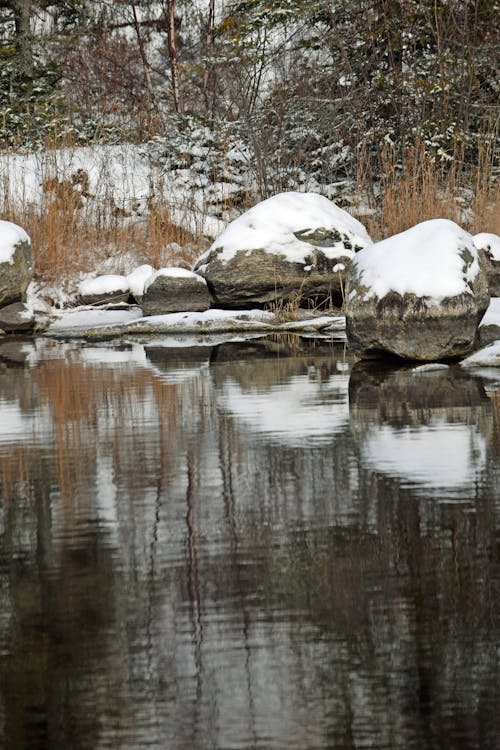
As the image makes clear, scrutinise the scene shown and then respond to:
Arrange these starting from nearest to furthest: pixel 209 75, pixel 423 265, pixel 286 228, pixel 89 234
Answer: pixel 423 265 < pixel 286 228 < pixel 89 234 < pixel 209 75

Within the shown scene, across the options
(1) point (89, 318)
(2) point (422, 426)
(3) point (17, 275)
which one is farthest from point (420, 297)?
(3) point (17, 275)

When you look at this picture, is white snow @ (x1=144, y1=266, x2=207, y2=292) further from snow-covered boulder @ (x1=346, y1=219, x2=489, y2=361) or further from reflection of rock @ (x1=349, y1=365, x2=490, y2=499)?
reflection of rock @ (x1=349, y1=365, x2=490, y2=499)

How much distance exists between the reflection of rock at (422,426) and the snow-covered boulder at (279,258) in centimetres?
486

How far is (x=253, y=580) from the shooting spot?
3.16 m

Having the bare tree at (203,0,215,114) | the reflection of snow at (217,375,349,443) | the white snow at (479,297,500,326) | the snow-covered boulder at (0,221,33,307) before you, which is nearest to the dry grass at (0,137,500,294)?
the snow-covered boulder at (0,221,33,307)

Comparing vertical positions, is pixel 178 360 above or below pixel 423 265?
below

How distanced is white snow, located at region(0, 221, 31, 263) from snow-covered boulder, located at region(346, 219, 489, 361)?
17.6 feet

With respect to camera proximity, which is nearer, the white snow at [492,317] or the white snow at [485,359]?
the white snow at [485,359]

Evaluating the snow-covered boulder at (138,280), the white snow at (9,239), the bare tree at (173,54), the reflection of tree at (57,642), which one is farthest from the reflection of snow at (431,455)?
the bare tree at (173,54)

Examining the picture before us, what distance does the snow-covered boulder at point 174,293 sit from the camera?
13.0 metres

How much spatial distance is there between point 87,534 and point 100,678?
1.26 m

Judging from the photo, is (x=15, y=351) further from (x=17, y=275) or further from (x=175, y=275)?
(x=175, y=275)

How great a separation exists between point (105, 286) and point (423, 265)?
6340 mm

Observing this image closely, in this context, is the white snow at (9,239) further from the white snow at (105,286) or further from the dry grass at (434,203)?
the dry grass at (434,203)
